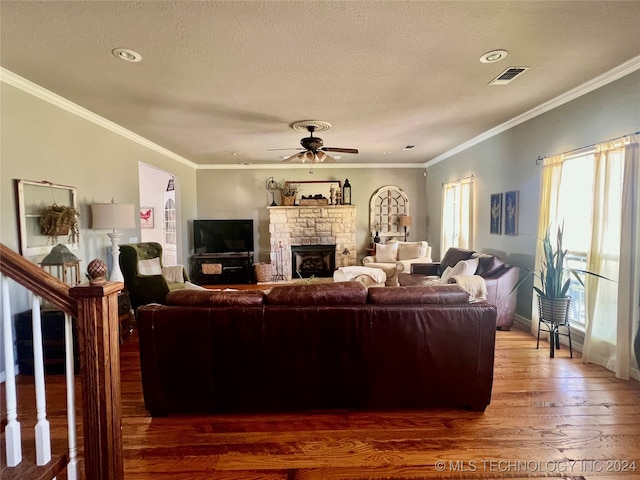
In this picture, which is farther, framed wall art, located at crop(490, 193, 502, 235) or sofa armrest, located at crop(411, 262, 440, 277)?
sofa armrest, located at crop(411, 262, 440, 277)

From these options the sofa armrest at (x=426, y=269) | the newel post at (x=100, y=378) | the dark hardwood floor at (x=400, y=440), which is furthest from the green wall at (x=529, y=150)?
the newel post at (x=100, y=378)

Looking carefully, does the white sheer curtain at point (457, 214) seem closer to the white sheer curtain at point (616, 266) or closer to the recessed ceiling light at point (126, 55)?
the white sheer curtain at point (616, 266)

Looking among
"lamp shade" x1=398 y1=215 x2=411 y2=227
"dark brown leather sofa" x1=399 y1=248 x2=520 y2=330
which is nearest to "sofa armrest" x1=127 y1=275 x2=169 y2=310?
"dark brown leather sofa" x1=399 y1=248 x2=520 y2=330

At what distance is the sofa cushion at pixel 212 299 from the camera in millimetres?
2209

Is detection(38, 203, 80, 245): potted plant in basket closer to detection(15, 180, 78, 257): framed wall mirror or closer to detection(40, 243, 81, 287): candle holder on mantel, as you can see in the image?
detection(15, 180, 78, 257): framed wall mirror

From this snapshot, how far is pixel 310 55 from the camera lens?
2.44m

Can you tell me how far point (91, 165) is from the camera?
3.83 meters

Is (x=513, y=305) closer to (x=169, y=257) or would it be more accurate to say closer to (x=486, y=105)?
(x=486, y=105)

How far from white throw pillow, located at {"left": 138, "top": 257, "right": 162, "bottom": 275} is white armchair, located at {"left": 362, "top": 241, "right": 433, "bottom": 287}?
363cm

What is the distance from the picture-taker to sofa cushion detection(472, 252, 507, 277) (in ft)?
13.6

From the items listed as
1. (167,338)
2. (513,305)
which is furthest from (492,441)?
(513,305)

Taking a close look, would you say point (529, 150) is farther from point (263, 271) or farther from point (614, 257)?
point (263, 271)

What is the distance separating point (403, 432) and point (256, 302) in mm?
1284

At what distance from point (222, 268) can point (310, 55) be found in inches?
207
